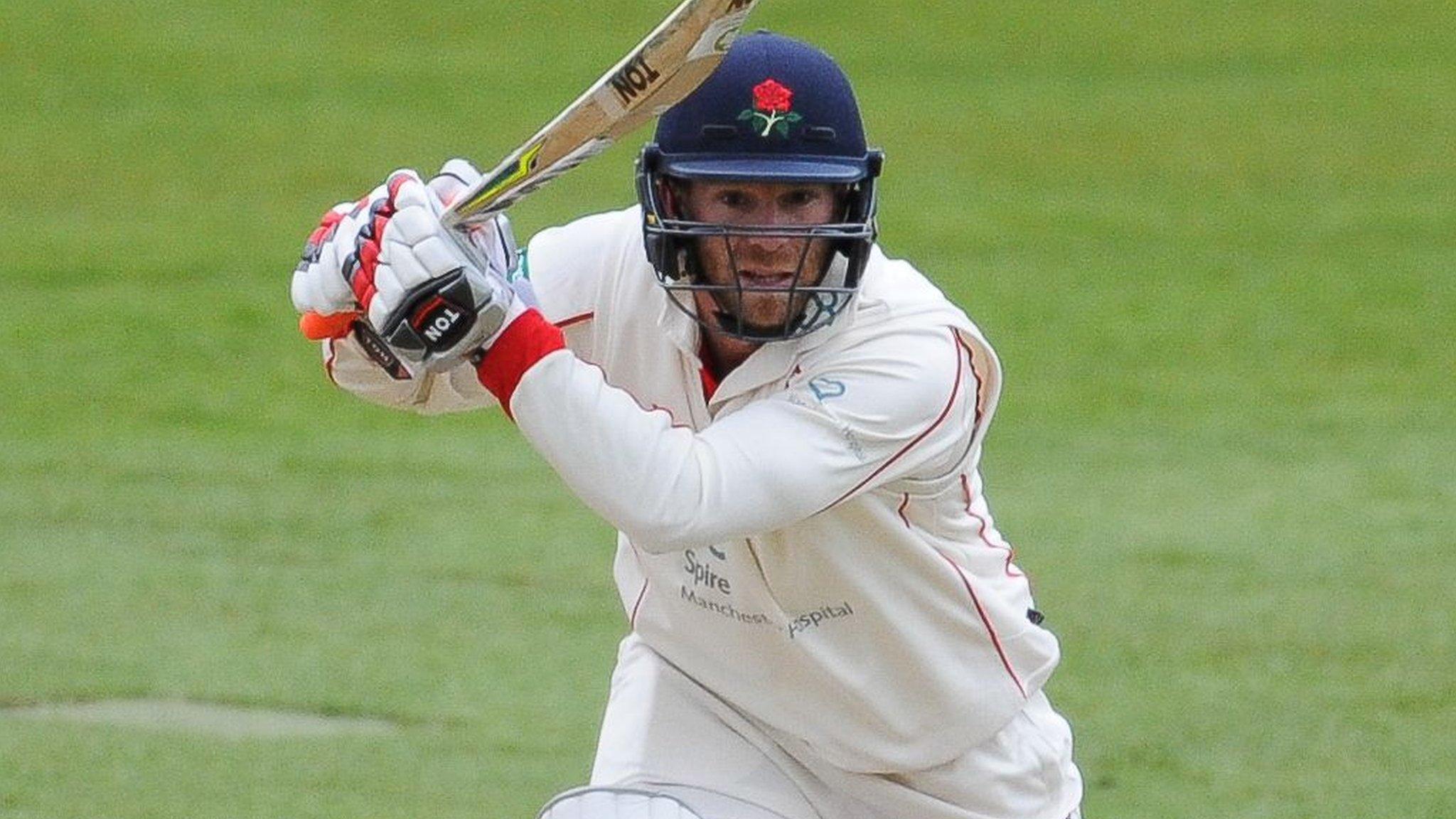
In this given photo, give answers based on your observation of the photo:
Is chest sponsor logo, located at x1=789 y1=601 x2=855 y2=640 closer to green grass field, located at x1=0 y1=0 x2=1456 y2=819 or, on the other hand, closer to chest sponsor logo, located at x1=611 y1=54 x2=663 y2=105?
chest sponsor logo, located at x1=611 y1=54 x2=663 y2=105

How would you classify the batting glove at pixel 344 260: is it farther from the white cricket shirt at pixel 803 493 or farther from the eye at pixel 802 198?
the eye at pixel 802 198

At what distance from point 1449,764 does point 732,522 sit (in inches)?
130

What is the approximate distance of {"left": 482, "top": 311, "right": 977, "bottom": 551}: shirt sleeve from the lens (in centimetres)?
338

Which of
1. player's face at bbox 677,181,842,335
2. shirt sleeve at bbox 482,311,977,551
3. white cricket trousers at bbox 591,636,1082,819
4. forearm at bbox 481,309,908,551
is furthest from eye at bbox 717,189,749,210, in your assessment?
white cricket trousers at bbox 591,636,1082,819

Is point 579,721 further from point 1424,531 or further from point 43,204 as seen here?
point 43,204

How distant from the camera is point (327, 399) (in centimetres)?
1116

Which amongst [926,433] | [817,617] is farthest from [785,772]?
[926,433]

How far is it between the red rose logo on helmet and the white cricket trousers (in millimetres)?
898

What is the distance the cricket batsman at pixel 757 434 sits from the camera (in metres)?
3.42

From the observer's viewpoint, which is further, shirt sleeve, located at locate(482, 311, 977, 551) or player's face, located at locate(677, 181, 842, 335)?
player's face, located at locate(677, 181, 842, 335)

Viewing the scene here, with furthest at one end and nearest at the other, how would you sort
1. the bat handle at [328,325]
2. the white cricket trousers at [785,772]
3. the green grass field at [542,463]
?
1. the green grass field at [542,463]
2. the white cricket trousers at [785,772]
3. the bat handle at [328,325]

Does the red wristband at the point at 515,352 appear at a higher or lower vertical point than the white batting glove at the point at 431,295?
lower

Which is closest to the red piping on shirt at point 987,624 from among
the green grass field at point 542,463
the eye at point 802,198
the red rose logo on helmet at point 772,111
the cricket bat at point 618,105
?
the eye at point 802,198

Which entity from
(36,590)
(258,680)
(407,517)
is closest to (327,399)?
(407,517)
